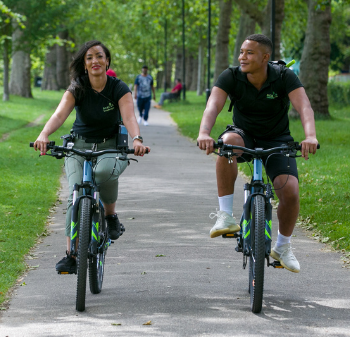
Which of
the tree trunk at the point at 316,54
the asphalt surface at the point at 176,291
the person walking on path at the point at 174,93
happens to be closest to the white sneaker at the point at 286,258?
the asphalt surface at the point at 176,291

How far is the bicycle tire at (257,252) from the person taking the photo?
461 centimetres

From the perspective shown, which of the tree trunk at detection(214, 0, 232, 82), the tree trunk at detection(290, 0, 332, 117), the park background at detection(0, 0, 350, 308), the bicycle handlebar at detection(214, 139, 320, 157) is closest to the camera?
the bicycle handlebar at detection(214, 139, 320, 157)

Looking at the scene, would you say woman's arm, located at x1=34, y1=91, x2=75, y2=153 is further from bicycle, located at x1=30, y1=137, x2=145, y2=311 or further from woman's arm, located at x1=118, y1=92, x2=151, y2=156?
woman's arm, located at x1=118, y1=92, x2=151, y2=156

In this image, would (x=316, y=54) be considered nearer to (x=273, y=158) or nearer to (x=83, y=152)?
(x=273, y=158)

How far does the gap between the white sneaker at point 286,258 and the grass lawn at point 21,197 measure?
2017mm

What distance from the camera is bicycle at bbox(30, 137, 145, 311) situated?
184 inches

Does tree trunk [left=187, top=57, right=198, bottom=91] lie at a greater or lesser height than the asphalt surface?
greater

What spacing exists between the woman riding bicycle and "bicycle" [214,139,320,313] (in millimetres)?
852

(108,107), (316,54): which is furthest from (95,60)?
(316,54)

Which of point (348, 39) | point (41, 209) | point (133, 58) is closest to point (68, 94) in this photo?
point (41, 209)

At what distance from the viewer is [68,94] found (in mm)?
5219

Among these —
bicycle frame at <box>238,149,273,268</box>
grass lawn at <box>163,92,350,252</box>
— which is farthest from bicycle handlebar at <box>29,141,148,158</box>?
grass lawn at <box>163,92,350,252</box>

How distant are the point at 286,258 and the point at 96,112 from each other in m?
1.74

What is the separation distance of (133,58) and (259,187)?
8125cm
